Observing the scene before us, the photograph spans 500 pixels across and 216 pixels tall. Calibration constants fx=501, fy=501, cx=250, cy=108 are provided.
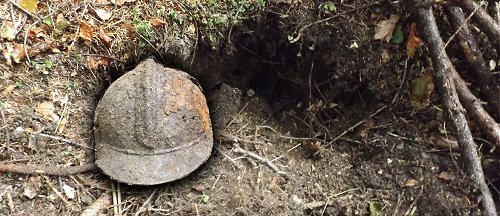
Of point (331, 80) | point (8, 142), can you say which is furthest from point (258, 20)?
point (8, 142)

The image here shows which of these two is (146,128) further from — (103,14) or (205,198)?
(103,14)

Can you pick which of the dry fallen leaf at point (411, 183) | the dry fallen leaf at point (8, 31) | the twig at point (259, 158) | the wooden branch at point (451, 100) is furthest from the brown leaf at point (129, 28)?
the dry fallen leaf at point (411, 183)

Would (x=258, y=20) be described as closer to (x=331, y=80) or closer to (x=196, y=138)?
(x=331, y=80)

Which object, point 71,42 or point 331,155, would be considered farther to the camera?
point 331,155

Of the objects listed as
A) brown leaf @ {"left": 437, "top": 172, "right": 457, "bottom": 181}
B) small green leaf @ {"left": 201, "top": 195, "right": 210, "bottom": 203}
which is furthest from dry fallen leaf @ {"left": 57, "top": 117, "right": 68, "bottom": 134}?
brown leaf @ {"left": 437, "top": 172, "right": 457, "bottom": 181}

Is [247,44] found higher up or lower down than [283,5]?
lower down

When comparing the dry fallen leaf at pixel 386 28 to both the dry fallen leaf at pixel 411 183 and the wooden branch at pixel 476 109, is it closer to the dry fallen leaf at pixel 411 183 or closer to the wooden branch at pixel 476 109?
the wooden branch at pixel 476 109

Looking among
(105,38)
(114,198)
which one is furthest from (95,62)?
(114,198)
